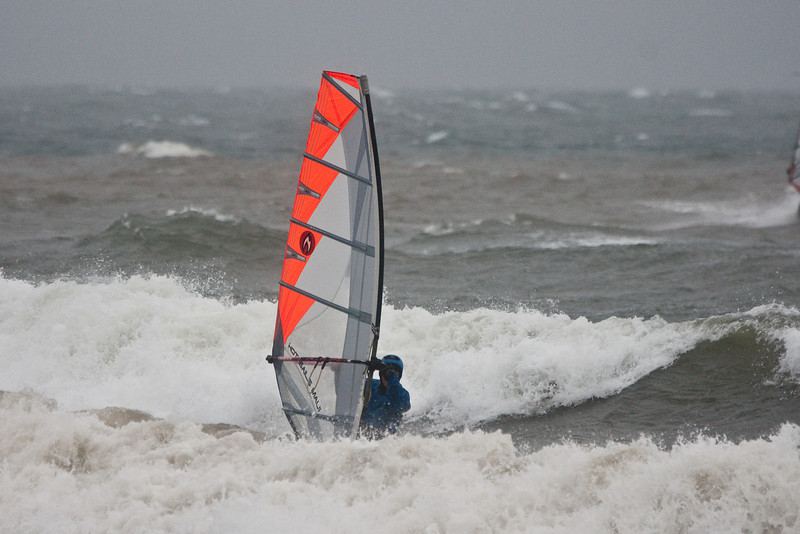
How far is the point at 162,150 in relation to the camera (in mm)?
38688

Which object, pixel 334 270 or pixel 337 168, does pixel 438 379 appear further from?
pixel 337 168

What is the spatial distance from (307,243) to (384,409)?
1365mm

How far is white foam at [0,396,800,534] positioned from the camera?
5891 millimetres

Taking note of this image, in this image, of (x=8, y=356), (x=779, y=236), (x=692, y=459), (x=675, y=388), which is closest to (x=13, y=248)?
(x=8, y=356)

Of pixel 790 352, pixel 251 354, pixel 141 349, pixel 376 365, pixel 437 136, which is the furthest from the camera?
pixel 437 136

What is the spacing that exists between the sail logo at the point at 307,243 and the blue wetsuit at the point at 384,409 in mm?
1126

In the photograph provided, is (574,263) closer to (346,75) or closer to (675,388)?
(675,388)

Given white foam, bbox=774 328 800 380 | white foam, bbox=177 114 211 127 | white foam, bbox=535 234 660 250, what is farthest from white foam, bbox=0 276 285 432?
white foam, bbox=177 114 211 127

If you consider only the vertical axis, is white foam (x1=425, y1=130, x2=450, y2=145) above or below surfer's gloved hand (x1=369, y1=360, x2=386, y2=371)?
below

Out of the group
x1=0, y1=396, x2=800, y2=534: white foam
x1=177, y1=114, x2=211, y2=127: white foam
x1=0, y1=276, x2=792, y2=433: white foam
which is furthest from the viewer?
x1=177, y1=114, x2=211, y2=127: white foam

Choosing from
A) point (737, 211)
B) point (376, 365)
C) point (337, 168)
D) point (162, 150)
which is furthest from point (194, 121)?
point (376, 365)

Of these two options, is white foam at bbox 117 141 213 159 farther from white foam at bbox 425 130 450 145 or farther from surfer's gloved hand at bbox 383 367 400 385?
surfer's gloved hand at bbox 383 367 400 385

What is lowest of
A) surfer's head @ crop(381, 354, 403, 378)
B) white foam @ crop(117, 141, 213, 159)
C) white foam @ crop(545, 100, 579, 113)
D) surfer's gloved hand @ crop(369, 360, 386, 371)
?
white foam @ crop(117, 141, 213, 159)

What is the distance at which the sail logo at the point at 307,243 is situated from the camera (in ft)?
23.5
